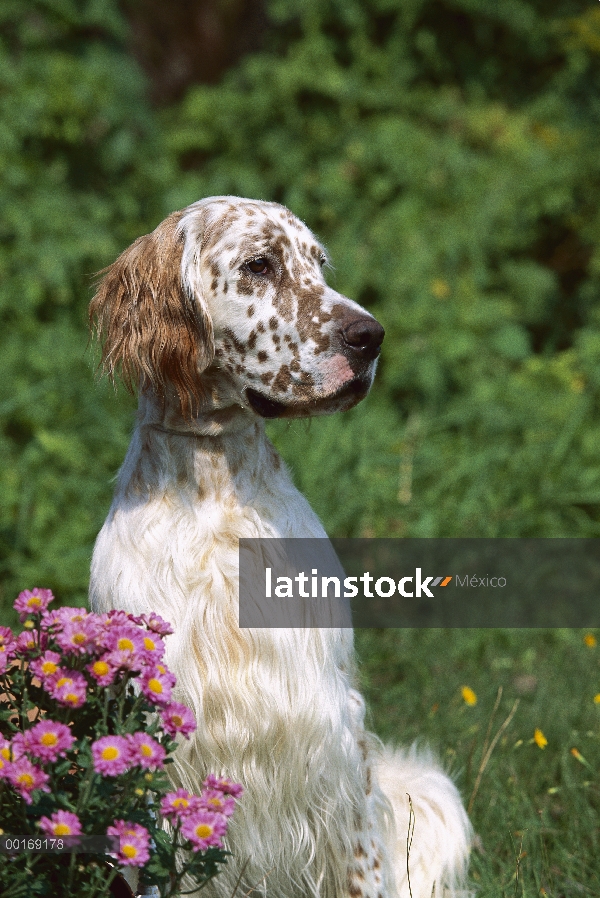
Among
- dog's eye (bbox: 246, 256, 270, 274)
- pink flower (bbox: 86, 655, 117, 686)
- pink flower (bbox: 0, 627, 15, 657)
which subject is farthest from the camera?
dog's eye (bbox: 246, 256, 270, 274)

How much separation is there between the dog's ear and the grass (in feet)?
4.20

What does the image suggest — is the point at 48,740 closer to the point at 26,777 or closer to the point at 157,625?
the point at 26,777

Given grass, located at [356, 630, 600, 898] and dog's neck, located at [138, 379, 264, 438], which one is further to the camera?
grass, located at [356, 630, 600, 898]

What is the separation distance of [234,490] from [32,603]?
2.13 feet

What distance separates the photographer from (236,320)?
7.47 feet

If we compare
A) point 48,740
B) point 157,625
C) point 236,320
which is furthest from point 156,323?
point 48,740

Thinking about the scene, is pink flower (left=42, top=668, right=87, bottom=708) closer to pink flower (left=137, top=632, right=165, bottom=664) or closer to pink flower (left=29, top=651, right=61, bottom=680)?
pink flower (left=29, top=651, right=61, bottom=680)

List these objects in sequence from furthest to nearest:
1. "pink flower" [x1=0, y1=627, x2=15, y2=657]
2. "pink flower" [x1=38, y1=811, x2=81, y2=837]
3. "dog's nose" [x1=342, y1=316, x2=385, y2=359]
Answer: "dog's nose" [x1=342, y1=316, x2=385, y2=359] → "pink flower" [x1=0, y1=627, x2=15, y2=657] → "pink flower" [x1=38, y1=811, x2=81, y2=837]

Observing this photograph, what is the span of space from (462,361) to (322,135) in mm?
1815

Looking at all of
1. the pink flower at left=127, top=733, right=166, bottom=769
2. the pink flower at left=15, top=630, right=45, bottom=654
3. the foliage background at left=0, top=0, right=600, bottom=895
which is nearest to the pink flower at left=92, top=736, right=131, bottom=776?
the pink flower at left=127, top=733, right=166, bottom=769

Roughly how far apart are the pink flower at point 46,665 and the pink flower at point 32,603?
0.09m

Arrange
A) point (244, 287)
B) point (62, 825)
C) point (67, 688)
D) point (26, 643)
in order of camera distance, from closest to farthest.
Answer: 1. point (62, 825)
2. point (67, 688)
3. point (26, 643)
4. point (244, 287)

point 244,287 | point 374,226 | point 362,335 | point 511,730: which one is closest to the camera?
point 362,335

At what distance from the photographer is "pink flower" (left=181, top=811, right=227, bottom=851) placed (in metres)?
1.59
